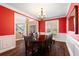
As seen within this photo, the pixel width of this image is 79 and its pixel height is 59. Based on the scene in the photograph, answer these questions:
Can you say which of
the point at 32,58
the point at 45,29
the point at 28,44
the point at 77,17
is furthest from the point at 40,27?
the point at 32,58

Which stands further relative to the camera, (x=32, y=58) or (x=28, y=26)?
(x=28, y=26)

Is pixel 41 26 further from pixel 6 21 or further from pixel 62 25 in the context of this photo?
pixel 6 21

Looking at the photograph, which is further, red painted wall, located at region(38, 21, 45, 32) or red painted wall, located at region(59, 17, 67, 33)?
red painted wall, located at region(38, 21, 45, 32)

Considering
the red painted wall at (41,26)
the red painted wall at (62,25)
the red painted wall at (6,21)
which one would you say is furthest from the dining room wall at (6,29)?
the red painted wall at (41,26)

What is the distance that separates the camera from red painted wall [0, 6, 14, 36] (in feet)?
13.9

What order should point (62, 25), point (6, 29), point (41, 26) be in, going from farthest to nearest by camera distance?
point (41, 26), point (62, 25), point (6, 29)

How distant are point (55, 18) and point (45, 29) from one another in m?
1.40

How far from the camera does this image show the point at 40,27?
31.1 ft

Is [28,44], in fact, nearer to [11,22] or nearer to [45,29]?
[11,22]

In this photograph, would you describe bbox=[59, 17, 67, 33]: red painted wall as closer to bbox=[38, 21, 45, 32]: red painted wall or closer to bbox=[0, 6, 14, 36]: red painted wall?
bbox=[38, 21, 45, 32]: red painted wall

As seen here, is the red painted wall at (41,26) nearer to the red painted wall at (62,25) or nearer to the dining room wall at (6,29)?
the red painted wall at (62,25)

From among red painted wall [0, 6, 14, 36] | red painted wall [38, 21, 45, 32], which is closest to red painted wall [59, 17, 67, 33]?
red painted wall [38, 21, 45, 32]

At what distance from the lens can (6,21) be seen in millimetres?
4574

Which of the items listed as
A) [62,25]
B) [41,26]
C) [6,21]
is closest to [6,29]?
[6,21]
